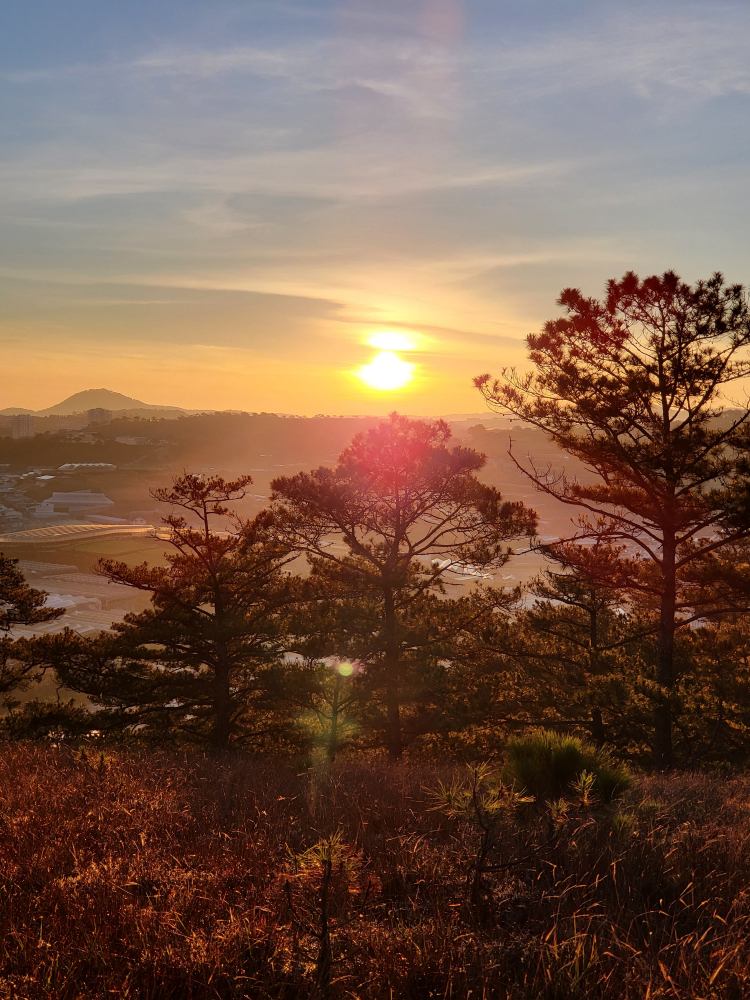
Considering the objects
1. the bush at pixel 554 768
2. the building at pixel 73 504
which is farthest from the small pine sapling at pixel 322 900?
the building at pixel 73 504

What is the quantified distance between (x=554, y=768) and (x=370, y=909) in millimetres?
2459

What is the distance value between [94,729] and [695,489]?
57.1 ft

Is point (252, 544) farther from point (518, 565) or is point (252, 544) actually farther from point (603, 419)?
point (518, 565)

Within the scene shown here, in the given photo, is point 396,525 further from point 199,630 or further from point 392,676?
point 199,630

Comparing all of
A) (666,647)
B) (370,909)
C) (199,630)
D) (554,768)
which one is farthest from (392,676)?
(370,909)

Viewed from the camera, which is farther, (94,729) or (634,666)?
(94,729)

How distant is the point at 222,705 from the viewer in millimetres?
18375

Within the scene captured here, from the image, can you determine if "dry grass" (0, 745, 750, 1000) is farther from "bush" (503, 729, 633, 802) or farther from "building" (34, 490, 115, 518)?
"building" (34, 490, 115, 518)

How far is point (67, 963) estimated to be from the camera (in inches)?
103

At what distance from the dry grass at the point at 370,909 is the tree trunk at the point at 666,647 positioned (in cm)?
954

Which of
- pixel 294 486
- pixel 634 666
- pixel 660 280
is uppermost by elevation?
pixel 660 280

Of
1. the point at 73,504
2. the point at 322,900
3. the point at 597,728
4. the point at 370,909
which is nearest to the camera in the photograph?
the point at 322,900

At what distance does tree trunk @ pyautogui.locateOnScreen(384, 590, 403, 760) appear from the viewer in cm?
1695

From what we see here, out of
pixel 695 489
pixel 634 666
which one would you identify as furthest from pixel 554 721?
pixel 695 489
